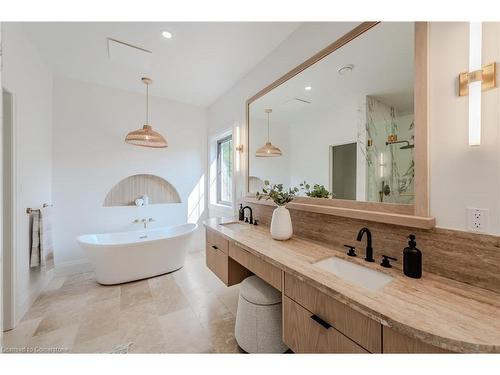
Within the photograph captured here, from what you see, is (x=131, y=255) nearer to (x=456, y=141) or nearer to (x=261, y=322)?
(x=261, y=322)

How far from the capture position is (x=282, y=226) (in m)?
1.64

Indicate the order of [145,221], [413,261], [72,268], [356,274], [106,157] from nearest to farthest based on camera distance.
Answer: [413,261], [356,274], [72,268], [106,157], [145,221]

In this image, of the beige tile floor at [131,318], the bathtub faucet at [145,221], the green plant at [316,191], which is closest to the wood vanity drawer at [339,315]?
the green plant at [316,191]

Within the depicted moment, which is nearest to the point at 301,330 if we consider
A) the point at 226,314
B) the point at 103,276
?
the point at 226,314

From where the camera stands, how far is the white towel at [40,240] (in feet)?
7.00

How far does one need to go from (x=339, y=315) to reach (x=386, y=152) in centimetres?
99

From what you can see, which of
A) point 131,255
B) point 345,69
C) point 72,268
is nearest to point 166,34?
point 345,69

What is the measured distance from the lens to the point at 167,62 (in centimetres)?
240

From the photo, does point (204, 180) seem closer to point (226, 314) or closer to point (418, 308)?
point (226, 314)

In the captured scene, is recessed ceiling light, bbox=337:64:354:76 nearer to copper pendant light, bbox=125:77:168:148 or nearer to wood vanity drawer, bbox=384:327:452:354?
wood vanity drawer, bbox=384:327:452:354

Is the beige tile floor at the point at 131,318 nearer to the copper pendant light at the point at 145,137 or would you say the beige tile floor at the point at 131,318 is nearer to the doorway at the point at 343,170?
the doorway at the point at 343,170

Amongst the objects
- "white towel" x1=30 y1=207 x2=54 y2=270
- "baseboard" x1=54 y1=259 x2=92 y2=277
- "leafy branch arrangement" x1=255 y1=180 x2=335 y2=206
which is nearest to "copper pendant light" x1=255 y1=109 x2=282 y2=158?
"leafy branch arrangement" x1=255 y1=180 x2=335 y2=206

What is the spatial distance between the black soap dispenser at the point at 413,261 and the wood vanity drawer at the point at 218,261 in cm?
136
